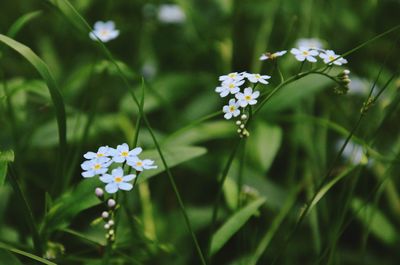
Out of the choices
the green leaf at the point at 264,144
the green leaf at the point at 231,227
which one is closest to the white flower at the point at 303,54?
the green leaf at the point at 231,227

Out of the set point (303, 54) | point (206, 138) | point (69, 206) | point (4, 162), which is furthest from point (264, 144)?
point (4, 162)

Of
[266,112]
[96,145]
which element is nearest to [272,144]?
[266,112]

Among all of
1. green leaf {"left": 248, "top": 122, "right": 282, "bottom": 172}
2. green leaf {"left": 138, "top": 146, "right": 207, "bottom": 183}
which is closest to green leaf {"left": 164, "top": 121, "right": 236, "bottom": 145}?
green leaf {"left": 248, "top": 122, "right": 282, "bottom": 172}

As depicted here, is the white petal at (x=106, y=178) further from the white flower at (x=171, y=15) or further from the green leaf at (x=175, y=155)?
→ the white flower at (x=171, y=15)

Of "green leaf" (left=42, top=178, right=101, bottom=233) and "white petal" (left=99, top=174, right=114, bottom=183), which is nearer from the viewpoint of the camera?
"white petal" (left=99, top=174, right=114, bottom=183)

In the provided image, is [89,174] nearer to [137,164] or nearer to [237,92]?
[137,164]

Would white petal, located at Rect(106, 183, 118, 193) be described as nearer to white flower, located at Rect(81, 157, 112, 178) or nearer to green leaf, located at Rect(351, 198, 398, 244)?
white flower, located at Rect(81, 157, 112, 178)

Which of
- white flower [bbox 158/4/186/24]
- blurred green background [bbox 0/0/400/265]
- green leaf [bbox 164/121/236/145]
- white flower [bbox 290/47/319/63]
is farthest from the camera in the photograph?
white flower [bbox 158/4/186/24]
